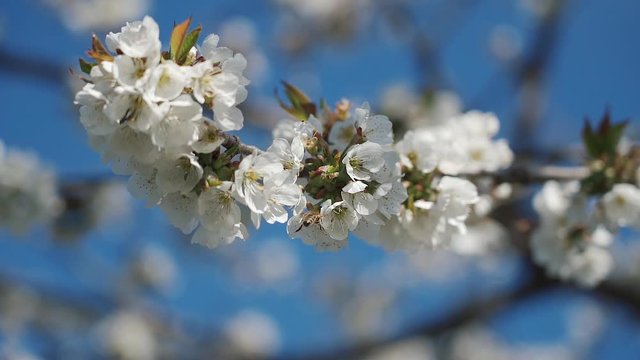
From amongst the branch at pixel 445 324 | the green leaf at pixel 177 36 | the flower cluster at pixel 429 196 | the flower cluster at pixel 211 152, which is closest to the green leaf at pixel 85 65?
the flower cluster at pixel 211 152

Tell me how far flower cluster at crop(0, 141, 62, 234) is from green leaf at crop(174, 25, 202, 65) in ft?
6.13

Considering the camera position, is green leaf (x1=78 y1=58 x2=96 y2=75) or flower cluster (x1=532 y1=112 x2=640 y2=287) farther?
flower cluster (x1=532 y1=112 x2=640 y2=287)

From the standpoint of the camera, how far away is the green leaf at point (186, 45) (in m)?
1.29

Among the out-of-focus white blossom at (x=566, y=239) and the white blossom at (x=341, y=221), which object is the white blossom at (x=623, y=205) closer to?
the out-of-focus white blossom at (x=566, y=239)

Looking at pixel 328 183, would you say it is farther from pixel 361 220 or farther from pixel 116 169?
pixel 116 169

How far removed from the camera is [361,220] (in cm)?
141

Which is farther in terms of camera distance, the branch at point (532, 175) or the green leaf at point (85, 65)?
the branch at point (532, 175)

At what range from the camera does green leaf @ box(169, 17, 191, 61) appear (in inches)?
49.9

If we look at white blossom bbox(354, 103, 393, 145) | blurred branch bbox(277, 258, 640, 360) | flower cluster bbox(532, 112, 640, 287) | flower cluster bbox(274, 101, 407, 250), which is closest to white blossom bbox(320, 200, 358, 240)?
flower cluster bbox(274, 101, 407, 250)

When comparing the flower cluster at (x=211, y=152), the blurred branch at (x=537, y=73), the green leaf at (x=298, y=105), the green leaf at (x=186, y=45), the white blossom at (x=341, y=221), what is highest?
the blurred branch at (x=537, y=73)

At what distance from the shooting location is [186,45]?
129 centimetres

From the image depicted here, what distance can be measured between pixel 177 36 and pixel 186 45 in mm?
29

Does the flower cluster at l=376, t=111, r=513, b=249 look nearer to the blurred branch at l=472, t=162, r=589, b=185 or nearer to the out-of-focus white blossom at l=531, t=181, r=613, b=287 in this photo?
the blurred branch at l=472, t=162, r=589, b=185

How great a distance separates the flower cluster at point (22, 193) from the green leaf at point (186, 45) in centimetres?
187
